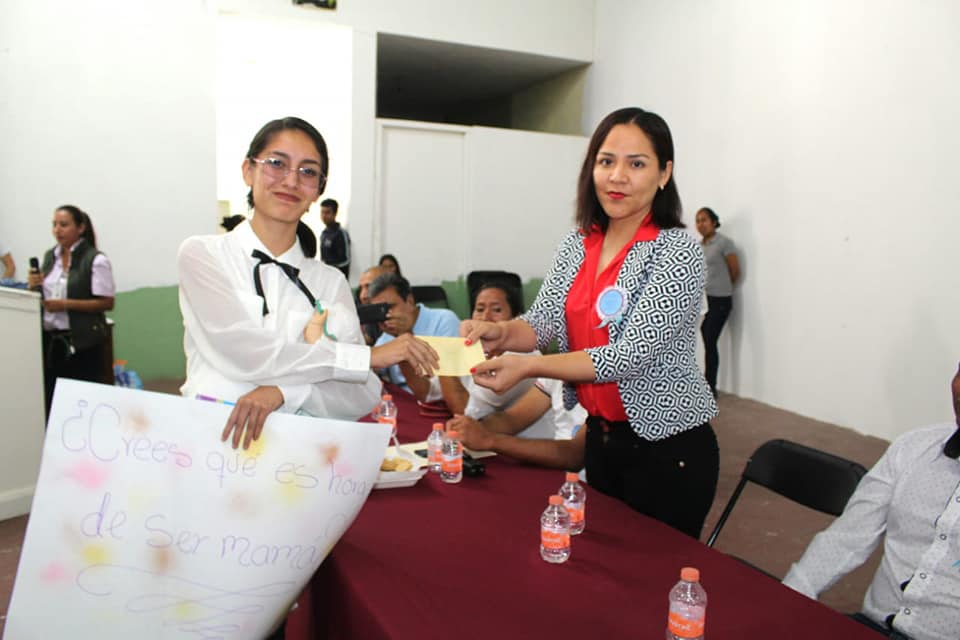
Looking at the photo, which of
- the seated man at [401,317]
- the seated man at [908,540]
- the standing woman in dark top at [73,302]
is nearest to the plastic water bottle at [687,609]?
the seated man at [908,540]

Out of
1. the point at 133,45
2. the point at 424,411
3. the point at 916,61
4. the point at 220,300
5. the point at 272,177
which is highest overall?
the point at 133,45

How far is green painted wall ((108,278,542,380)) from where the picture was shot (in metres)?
6.47

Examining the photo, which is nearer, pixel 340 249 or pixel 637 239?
pixel 637 239

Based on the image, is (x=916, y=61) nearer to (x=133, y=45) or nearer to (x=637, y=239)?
(x=637, y=239)

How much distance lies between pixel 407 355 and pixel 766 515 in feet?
9.17

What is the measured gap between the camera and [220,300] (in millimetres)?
1541

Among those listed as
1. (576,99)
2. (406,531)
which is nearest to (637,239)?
(406,531)

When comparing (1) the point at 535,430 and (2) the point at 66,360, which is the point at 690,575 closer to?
(1) the point at 535,430

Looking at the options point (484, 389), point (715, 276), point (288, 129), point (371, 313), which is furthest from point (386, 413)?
point (715, 276)

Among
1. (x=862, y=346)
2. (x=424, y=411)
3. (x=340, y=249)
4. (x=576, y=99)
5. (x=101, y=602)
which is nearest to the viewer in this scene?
(x=101, y=602)

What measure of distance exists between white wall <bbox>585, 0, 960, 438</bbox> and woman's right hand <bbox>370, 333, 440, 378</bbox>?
4062 mm

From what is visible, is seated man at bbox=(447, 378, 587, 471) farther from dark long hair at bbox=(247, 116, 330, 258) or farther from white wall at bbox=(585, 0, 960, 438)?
white wall at bbox=(585, 0, 960, 438)

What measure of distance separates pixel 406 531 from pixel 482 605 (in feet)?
1.26

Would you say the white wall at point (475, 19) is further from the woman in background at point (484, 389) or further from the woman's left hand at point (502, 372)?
the woman's left hand at point (502, 372)
